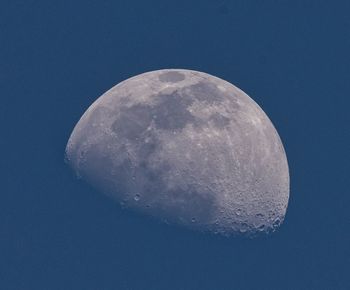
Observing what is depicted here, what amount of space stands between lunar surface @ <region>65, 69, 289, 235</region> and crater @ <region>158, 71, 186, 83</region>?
0.14ft

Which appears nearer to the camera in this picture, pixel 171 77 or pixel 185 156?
pixel 185 156

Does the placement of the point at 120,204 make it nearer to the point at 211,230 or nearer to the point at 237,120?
the point at 211,230

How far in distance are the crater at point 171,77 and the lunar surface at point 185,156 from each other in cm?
4

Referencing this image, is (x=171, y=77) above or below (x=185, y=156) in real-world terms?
above

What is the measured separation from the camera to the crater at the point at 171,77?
85.4ft

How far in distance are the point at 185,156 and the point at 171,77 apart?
177 inches

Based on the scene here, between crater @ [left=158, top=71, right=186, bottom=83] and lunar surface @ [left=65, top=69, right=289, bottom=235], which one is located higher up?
crater @ [left=158, top=71, right=186, bottom=83]

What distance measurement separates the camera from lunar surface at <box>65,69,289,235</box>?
2298 centimetres

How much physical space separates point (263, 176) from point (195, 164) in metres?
3.09

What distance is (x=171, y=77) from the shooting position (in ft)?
86.3

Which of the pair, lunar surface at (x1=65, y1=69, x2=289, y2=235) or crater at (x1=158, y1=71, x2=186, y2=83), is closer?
lunar surface at (x1=65, y1=69, x2=289, y2=235)

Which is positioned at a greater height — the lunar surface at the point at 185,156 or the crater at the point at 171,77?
the crater at the point at 171,77

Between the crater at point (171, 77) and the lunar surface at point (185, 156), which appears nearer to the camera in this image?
the lunar surface at point (185, 156)

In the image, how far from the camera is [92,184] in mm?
23891
